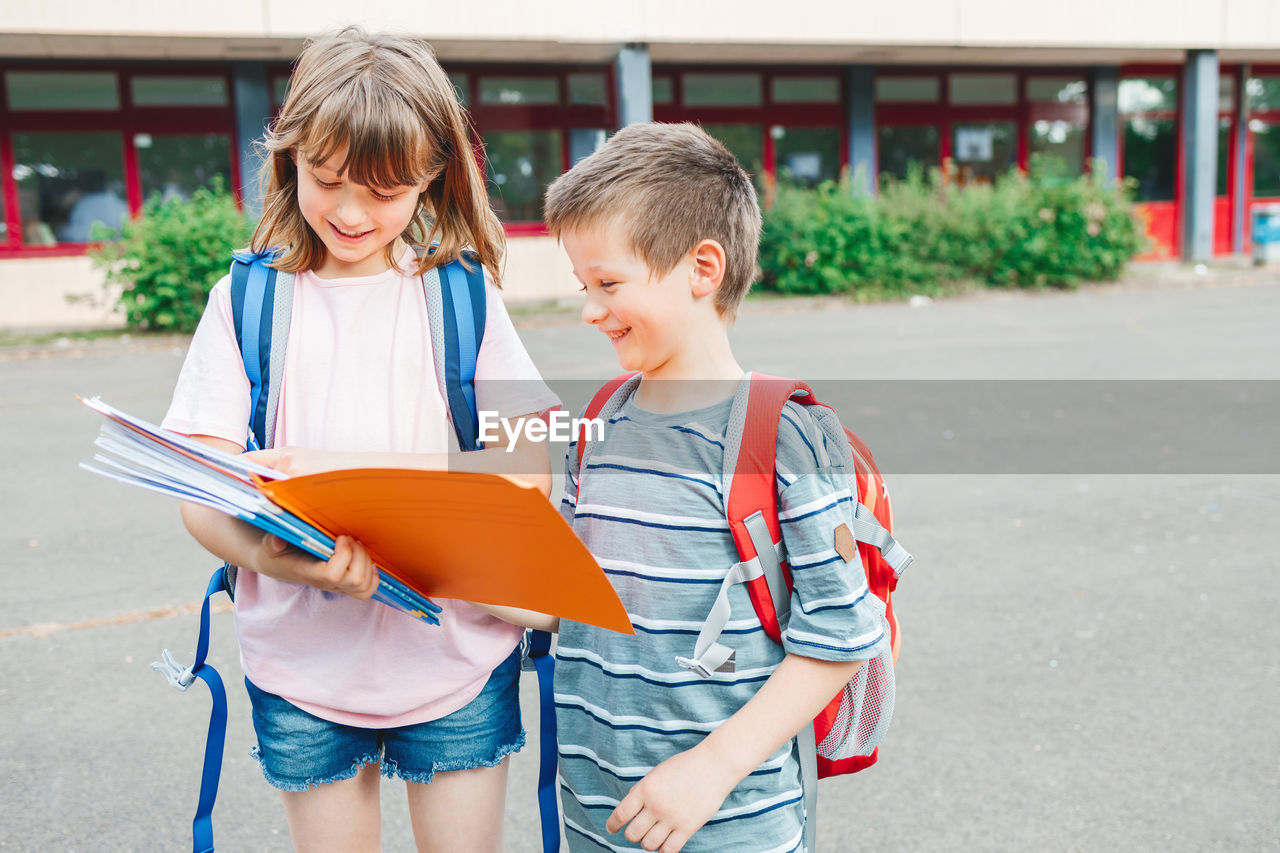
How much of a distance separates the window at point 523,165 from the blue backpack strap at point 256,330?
15.6 m

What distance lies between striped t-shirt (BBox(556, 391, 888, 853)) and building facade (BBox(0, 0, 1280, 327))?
1170cm

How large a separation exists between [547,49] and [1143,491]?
1193 cm

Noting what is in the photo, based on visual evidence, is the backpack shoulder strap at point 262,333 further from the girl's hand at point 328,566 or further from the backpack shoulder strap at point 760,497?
the backpack shoulder strap at point 760,497

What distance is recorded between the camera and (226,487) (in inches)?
51.6

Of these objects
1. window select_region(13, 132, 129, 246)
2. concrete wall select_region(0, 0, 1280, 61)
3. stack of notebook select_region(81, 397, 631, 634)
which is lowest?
stack of notebook select_region(81, 397, 631, 634)

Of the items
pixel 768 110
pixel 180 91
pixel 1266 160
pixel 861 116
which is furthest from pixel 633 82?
pixel 1266 160

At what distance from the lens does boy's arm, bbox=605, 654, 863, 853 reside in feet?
4.52

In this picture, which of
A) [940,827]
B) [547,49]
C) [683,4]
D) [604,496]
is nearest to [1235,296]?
[683,4]

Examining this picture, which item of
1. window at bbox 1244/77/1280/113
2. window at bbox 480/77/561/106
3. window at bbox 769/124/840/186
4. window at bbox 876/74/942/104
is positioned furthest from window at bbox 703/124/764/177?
window at bbox 1244/77/1280/113

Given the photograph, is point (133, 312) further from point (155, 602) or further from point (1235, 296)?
point (1235, 296)

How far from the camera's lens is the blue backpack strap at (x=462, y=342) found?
168cm

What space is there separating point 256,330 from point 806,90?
18.1 m

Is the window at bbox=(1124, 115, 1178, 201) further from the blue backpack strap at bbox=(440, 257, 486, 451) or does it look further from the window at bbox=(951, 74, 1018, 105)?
the blue backpack strap at bbox=(440, 257, 486, 451)

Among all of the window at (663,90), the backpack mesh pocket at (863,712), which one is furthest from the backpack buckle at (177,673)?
the window at (663,90)
